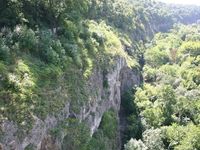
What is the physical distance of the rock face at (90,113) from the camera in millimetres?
28312

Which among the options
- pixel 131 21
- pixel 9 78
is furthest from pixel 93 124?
A: pixel 131 21

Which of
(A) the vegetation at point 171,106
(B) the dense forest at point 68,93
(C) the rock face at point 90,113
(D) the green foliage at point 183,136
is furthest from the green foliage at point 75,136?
(D) the green foliage at point 183,136

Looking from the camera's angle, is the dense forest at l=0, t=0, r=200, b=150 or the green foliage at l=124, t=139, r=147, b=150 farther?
the green foliage at l=124, t=139, r=147, b=150

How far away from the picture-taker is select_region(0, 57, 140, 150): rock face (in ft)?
92.9

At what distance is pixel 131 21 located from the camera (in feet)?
410

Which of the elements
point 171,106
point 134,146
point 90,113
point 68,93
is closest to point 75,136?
point 68,93

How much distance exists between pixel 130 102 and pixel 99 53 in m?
22.1

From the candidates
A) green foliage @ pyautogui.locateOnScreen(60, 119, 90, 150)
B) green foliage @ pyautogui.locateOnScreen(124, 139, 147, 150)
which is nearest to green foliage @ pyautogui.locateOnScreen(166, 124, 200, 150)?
green foliage @ pyautogui.locateOnScreen(124, 139, 147, 150)

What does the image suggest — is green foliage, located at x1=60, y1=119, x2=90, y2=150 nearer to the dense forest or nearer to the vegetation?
the dense forest

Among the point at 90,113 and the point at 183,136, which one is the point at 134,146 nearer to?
the point at 183,136

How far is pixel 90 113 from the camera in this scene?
151 feet

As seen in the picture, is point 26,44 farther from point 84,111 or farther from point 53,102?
point 84,111

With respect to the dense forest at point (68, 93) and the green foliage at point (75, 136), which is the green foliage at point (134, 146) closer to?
the dense forest at point (68, 93)

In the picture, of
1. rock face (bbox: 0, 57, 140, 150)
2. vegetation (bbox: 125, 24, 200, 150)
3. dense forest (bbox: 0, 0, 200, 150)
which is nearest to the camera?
rock face (bbox: 0, 57, 140, 150)
